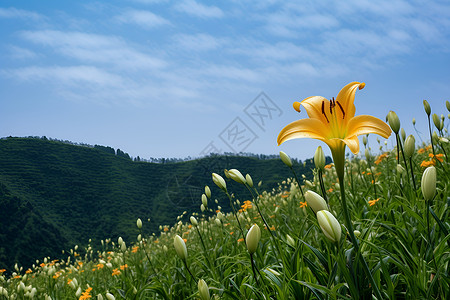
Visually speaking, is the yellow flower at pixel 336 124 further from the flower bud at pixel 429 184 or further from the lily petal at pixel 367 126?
the flower bud at pixel 429 184

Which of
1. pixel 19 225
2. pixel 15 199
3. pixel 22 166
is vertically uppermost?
pixel 22 166

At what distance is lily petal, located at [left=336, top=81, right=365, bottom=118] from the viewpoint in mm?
1528

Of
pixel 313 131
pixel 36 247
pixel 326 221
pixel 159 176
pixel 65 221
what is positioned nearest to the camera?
pixel 326 221

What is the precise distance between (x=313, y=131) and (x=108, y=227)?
44.0 metres

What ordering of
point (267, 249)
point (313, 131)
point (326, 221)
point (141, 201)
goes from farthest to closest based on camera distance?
point (141, 201) < point (267, 249) < point (313, 131) < point (326, 221)

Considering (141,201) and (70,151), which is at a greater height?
(70,151)

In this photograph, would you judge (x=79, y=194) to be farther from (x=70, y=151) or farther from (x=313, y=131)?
(x=313, y=131)

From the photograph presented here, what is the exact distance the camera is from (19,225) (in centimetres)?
3459

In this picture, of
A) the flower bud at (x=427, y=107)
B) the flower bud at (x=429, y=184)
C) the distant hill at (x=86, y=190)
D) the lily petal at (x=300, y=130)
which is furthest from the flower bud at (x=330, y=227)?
the distant hill at (x=86, y=190)

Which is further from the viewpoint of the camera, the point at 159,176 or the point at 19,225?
the point at 159,176

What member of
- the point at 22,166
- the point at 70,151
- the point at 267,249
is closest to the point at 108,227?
the point at 22,166

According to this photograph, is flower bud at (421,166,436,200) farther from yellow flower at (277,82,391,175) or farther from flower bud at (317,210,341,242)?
flower bud at (317,210,341,242)

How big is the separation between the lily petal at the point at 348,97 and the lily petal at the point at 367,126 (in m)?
0.11

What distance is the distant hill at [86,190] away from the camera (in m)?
35.0
